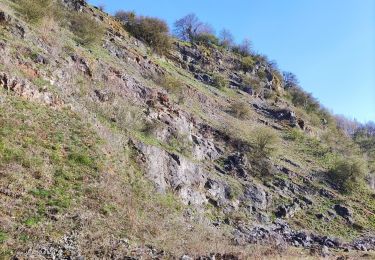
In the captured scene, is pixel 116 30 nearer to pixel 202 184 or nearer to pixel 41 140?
pixel 202 184

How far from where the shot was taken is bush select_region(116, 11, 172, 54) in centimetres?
4909

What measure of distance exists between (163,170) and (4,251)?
43.2 ft

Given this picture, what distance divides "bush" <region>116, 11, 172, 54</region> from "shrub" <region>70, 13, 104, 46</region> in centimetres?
1346

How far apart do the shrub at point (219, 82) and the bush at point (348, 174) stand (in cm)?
1900

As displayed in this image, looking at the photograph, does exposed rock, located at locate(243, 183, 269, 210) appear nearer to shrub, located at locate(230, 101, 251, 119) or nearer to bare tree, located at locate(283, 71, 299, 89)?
shrub, located at locate(230, 101, 251, 119)

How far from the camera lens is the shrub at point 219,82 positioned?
51.8 m

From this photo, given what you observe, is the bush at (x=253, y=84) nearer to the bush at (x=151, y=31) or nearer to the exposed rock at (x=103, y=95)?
the bush at (x=151, y=31)

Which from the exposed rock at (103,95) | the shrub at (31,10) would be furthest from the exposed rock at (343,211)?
the shrub at (31,10)

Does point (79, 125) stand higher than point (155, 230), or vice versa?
point (79, 125)

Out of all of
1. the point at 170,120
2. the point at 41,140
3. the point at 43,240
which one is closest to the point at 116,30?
the point at 170,120

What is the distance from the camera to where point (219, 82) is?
5219 cm

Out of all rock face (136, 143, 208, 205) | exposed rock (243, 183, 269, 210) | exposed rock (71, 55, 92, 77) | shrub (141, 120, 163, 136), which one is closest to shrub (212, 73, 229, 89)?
exposed rock (243, 183, 269, 210)

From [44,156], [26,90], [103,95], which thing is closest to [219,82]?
[103,95]

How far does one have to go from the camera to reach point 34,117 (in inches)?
750
